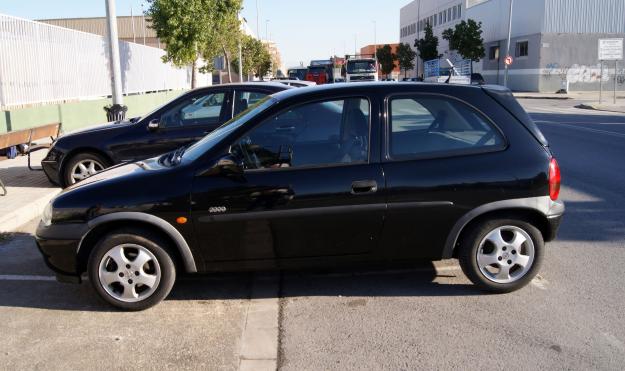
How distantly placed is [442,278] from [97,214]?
2.89m

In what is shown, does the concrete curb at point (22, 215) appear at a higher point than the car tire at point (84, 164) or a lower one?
lower

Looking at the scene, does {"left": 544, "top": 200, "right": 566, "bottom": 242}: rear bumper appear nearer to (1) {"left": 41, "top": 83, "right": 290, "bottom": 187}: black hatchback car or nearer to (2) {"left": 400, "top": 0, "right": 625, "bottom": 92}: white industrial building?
(1) {"left": 41, "top": 83, "right": 290, "bottom": 187}: black hatchback car

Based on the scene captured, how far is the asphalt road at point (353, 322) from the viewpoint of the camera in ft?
12.2

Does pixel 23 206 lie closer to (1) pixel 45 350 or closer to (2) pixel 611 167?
(1) pixel 45 350

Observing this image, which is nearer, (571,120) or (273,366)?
(273,366)

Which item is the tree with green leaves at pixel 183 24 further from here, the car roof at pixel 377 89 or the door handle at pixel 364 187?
the door handle at pixel 364 187

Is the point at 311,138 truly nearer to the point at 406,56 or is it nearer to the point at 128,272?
the point at 128,272

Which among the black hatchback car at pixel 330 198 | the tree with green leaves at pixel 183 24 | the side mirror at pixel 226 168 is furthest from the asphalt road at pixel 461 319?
the tree with green leaves at pixel 183 24

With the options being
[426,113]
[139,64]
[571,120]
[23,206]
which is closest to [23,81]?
[23,206]

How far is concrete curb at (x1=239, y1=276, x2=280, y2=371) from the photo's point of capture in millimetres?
3721

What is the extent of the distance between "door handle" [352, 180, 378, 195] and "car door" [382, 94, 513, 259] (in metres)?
0.11

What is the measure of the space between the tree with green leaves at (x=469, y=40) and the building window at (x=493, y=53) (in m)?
2.10

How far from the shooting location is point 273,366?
3650 mm

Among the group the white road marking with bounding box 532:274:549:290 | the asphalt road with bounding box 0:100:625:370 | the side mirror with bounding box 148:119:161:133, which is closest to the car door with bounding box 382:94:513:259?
the asphalt road with bounding box 0:100:625:370
